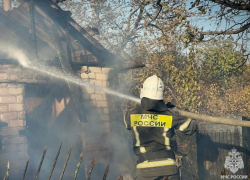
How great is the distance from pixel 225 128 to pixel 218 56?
1420 cm

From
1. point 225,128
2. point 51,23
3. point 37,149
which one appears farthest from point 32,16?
point 225,128

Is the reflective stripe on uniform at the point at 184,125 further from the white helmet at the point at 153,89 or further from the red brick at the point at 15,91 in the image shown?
the red brick at the point at 15,91

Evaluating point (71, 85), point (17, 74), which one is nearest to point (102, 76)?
point (71, 85)

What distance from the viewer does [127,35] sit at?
1981cm

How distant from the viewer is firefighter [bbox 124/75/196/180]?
166 inches

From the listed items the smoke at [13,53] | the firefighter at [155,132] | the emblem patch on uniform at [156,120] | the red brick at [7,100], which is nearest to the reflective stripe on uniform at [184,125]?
the firefighter at [155,132]

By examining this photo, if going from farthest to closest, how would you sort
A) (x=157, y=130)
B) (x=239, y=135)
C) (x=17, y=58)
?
(x=17, y=58) < (x=239, y=135) < (x=157, y=130)

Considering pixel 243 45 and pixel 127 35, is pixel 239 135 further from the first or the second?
pixel 127 35

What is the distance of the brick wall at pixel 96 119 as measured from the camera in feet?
24.8

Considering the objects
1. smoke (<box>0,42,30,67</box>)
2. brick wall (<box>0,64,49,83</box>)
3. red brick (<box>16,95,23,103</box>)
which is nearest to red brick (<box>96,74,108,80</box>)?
brick wall (<box>0,64,49,83</box>)

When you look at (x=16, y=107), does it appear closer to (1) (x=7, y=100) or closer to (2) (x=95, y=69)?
(1) (x=7, y=100)

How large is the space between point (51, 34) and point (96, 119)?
7.41 ft

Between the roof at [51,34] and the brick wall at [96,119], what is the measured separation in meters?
0.44

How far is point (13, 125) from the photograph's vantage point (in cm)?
679
